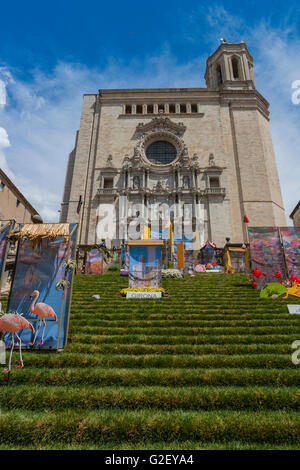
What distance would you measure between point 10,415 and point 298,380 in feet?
16.1

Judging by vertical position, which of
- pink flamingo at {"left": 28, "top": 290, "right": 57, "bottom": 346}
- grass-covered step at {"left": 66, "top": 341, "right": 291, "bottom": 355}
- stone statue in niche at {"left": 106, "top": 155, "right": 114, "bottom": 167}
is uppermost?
stone statue in niche at {"left": 106, "top": 155, "right": 114, "bottom": 167}

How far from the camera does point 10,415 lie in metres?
3.54

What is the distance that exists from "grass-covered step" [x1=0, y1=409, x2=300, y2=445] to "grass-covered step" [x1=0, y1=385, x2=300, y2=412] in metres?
0.26

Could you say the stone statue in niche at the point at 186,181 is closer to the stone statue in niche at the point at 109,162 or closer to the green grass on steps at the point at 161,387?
the stone statue in niche at the point at 109,162

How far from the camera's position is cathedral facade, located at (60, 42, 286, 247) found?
1170 inches

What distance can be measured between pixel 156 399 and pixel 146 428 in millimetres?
600

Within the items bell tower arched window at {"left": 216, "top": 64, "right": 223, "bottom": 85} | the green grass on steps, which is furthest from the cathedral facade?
the green grass on steps

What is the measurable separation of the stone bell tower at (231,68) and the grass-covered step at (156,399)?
42.9 meters

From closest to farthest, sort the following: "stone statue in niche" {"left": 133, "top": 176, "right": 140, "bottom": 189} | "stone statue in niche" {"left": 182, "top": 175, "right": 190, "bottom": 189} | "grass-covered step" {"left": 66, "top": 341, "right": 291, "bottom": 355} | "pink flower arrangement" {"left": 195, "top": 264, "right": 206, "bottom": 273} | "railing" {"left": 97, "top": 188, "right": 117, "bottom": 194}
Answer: "grass-covered step" {"left": 66, "top": 341, "right": 291, "bottom": 355} < "pink flower arrangement" {"left": 195, "top": 264, "right": 206, "bottom": 273} < "railing" {"left": 97, "top": 188, "right": 117, "bottom": 194} < "stone statue in niche" {"left": 133, "top": 176, "right": 140, "bottom": 189} < "stone statue in niche" {"left": 182, "top": 175, "right": 190, "bottom": 189}

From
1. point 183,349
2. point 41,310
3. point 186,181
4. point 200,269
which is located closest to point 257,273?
point 183,349

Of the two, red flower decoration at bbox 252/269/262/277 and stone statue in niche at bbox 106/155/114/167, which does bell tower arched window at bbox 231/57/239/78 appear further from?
red flower decoration at bbox 252/269/262/277


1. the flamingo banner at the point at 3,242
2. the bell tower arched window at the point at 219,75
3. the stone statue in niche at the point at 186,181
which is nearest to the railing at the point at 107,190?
the stone statue in niche at the point at 186,181

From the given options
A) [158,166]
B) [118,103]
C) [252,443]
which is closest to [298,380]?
[252,443]
